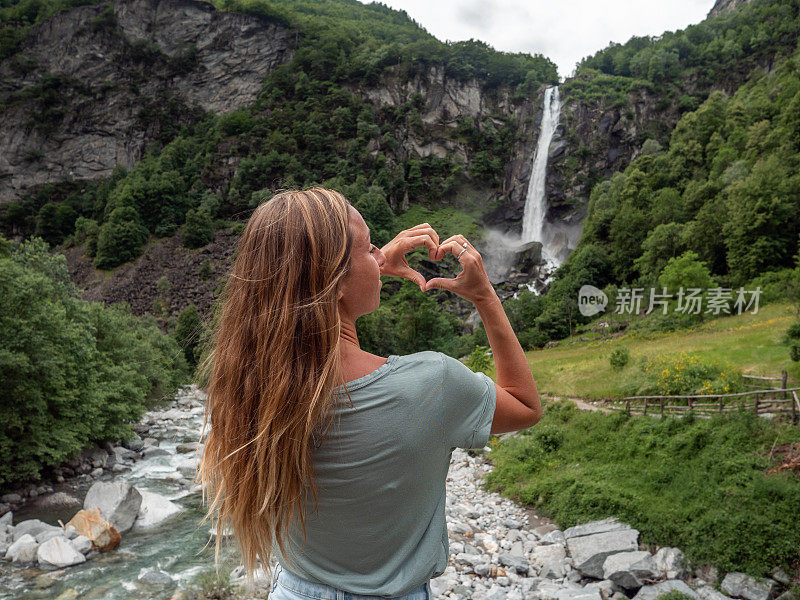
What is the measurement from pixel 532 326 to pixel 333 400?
152 feet

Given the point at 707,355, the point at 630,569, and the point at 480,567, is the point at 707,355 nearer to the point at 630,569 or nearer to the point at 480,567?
the point at 630,569

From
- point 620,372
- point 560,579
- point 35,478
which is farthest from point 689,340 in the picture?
point 35,478

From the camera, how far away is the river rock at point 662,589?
7.65 m

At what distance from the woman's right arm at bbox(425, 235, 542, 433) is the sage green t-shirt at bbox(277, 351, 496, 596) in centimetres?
14

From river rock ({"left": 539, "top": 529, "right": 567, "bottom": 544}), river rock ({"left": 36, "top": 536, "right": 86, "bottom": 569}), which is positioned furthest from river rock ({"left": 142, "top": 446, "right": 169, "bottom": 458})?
river rock ({"left": 539, "top": 529, "right": 567, "bottom": 544})

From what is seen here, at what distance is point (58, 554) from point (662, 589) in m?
11.4

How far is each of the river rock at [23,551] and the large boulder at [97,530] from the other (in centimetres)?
82

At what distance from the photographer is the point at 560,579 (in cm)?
870

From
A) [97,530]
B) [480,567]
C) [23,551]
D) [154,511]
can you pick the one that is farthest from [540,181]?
[23,551]

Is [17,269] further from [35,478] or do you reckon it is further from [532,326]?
[532,326]

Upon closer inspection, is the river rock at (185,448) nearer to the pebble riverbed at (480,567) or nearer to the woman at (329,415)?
the pebble riverbed at (480,567)

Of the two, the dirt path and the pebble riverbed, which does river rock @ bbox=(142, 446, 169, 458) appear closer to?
the pebble riverbed

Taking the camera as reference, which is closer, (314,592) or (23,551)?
(314,592)

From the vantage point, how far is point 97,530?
10.2 metres
